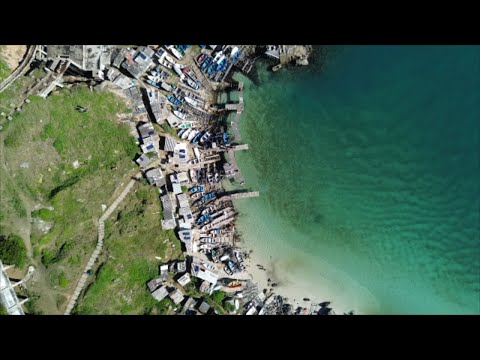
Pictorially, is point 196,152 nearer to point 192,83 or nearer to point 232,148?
point 232,148

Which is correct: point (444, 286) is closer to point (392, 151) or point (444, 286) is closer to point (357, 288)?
point (357, 288)

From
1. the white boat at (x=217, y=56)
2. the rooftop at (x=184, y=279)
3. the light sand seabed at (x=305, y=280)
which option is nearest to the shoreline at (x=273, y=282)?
the light sand seabed at (x=305, y=280)

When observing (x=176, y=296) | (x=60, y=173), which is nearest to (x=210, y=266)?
(x=176, y=296)

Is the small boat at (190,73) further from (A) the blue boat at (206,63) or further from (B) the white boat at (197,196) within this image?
(B) the white boat at (197,196)

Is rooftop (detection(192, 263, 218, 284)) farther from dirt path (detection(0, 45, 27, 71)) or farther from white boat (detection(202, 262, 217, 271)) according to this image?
dirt path (detection(0, 45, 27, 71))

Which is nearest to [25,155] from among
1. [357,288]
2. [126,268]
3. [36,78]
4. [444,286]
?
[36,78]

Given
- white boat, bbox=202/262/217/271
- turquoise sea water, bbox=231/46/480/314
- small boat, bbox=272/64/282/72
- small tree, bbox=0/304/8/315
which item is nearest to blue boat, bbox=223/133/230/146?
turquoise sea water, bbox=231/46/480/314
